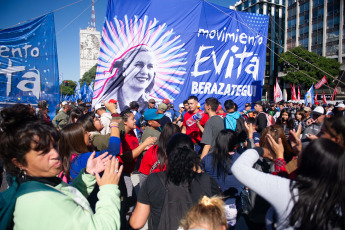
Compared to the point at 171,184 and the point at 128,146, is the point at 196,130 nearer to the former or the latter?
the point at 128,146

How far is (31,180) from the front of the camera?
1.22m

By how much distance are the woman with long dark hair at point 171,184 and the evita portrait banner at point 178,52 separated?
362 cm

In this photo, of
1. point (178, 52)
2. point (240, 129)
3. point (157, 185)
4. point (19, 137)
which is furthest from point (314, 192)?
point (178, 52)

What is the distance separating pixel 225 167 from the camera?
2.69m

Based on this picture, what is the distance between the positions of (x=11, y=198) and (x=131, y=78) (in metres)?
4.29

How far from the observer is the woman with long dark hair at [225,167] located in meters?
2.61

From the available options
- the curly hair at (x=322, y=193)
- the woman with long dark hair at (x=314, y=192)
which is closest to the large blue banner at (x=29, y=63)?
the woman with long dark hair at (x=314, y=192)

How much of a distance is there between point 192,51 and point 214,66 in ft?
2.39

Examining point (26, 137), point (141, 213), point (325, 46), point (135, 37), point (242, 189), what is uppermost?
point (325, 46)

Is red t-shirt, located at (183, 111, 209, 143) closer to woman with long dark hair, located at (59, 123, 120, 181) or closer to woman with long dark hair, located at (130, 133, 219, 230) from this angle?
woman with long dark hair, located at (59, 123, 120, 181)

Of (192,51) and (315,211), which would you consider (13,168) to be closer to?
(315,211)

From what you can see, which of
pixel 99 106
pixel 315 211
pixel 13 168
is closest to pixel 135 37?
pixel 99 106

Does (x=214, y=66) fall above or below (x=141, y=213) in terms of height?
above

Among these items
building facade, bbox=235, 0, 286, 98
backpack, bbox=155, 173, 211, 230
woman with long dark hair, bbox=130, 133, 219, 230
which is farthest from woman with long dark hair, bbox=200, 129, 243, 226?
building facade, bbox=235, 0, 286, 98
